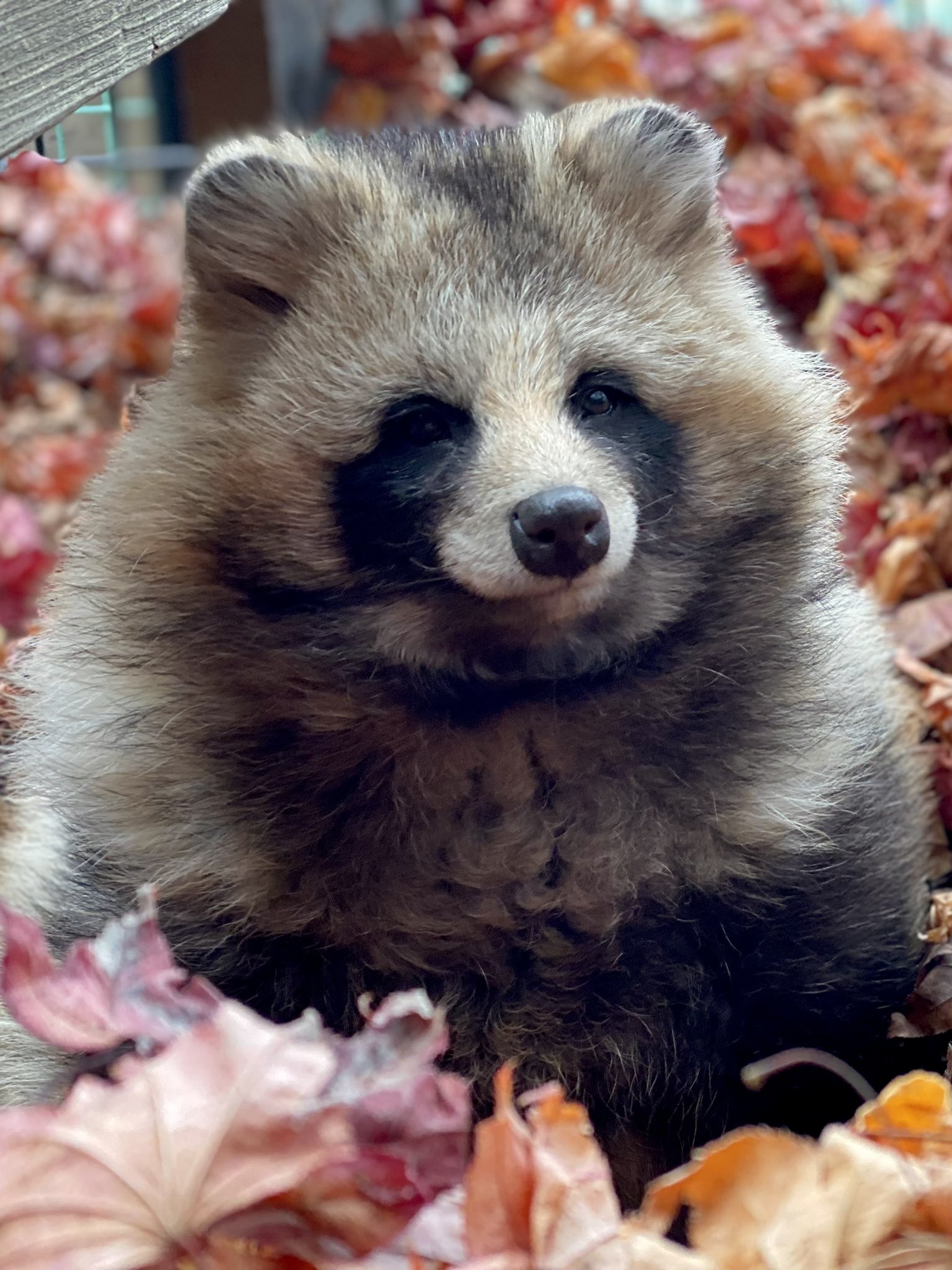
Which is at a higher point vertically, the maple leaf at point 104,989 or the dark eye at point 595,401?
the dark eye at point 595,401

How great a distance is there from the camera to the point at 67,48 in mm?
1938

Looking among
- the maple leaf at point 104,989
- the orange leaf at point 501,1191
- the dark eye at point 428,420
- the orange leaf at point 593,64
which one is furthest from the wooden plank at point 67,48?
the orange leaf at point 593,64

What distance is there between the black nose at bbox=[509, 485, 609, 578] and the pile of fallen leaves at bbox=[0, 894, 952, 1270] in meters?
0.53

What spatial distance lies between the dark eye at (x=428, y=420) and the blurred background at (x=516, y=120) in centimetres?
183

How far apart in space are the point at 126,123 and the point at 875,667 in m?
4.82

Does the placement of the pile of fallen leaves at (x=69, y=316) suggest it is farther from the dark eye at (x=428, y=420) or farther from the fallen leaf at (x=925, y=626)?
the dark eye at (x=428, y=420)

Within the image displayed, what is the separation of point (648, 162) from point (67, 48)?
795mm

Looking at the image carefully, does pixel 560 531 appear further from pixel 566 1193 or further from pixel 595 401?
pixel 566 1193

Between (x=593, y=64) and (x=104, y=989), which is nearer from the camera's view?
(x=104, y=989)

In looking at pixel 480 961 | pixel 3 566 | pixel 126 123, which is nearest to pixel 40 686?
pixel 480 961

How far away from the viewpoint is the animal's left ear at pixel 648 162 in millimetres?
2123

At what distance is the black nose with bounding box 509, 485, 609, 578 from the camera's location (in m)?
1.74

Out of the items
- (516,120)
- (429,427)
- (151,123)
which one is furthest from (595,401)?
(151,123)

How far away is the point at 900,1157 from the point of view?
1527mm
